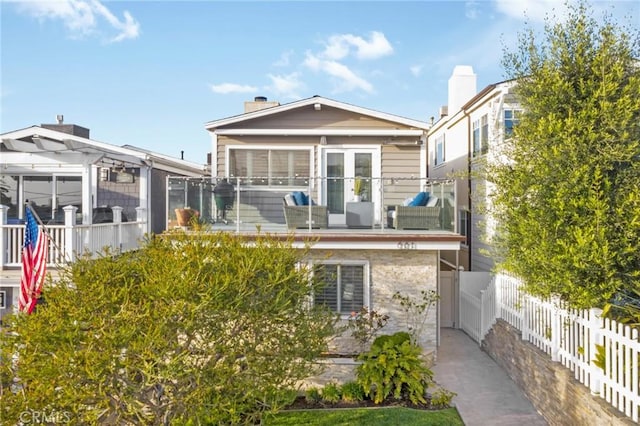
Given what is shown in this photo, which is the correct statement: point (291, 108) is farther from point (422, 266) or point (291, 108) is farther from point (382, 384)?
point (382, 384)

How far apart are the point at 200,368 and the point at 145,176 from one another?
11.0 m

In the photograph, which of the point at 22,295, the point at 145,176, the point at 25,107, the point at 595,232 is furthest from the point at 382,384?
the point at 25,107

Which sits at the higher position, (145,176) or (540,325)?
(145,176)

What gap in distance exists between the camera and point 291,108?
45.6 ft

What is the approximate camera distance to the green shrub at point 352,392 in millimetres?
9125

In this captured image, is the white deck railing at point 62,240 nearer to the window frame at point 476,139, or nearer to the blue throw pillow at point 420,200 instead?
the blue throw pillow at point 420,200

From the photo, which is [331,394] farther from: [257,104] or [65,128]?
[65,128]

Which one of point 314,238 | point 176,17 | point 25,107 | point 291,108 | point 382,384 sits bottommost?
point 382,384

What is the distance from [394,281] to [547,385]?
3.76 metres

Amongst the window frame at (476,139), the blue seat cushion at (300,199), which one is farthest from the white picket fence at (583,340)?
the window frame at (476,139)

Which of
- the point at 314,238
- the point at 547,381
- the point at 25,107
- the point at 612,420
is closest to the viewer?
the point at 612,420

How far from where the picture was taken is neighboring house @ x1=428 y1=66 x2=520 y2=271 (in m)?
13.4

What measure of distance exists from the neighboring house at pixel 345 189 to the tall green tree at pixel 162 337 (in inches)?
61.2

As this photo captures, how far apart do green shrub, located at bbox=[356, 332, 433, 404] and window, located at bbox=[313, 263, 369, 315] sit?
4.55ft
